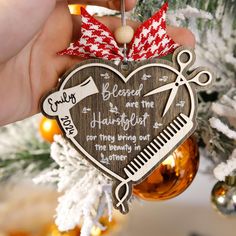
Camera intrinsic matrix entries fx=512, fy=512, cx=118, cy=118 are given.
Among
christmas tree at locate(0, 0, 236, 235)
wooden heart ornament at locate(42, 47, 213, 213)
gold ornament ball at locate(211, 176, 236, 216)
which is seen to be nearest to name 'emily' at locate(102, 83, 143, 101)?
wooden heart ornament at locate(42, 47, 213, 213)

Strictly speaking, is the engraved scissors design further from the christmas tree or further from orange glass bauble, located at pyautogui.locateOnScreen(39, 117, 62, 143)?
orange glass bauble, located at pyautogui.locateOnScreen(39, 117, 62, 143)

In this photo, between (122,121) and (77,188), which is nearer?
(122,121)

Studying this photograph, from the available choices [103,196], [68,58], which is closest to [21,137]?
[103,196]

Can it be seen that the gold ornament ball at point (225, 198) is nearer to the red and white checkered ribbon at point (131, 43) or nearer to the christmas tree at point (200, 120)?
the christmas tree at point (200, 120)

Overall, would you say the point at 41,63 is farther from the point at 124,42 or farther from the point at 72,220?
the point at 72,220

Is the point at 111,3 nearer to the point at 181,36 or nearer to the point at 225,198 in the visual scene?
the point at 181,36

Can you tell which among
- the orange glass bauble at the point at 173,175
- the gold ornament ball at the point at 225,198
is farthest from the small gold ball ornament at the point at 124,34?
the gold ornament ball at the point at 225,198

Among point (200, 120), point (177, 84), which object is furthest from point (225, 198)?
point (177, 84)
